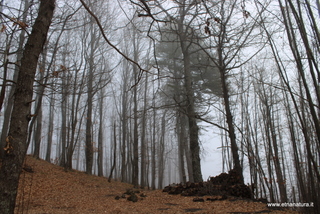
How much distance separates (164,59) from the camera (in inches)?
571

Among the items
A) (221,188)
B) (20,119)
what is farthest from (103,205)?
(20,119)

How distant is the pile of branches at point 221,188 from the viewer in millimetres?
5273

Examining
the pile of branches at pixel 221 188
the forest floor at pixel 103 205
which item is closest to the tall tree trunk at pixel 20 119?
the forest floor at pixel 103 205

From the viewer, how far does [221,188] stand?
18.6 feet

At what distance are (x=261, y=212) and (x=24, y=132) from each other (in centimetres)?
394

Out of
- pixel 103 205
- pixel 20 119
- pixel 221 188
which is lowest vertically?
pixel 103 205

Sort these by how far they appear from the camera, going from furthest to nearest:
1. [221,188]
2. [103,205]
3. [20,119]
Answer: [221,188] < [103,205] < [20,119]

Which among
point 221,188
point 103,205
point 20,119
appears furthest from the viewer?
point 221,188

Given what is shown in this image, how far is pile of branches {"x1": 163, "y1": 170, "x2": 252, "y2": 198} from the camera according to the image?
5273 millimetres

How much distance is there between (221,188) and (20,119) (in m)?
5.06

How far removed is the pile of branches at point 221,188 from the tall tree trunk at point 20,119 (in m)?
4.58

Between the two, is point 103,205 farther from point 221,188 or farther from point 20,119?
point 20,119

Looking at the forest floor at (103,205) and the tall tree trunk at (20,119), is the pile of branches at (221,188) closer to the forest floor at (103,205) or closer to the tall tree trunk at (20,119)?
the forest floor at (103,205)

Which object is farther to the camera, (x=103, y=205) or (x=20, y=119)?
(x=103, y=205)
